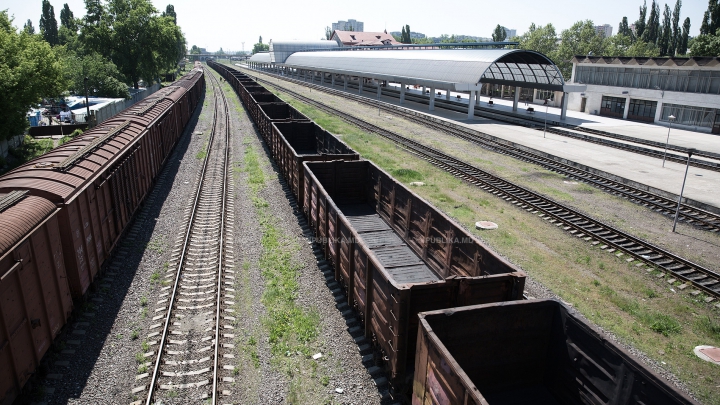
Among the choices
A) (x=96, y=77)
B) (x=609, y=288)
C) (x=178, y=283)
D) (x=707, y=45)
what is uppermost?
(x=707, y=45)

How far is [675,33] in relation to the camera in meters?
85.2

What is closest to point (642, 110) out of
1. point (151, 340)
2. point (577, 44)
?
point (577, 44)

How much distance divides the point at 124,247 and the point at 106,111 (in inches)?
1251

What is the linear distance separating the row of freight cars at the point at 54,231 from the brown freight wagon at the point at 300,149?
5.92m

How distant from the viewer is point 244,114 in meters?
46.1

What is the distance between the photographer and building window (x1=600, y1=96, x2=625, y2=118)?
5005 centimetres

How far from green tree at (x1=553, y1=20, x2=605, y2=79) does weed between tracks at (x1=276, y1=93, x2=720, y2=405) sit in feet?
222

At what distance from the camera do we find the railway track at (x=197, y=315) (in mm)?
8664

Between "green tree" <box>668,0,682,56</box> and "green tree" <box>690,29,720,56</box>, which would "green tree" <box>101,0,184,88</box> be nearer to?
"green tree" <box>690,29,720,56</box>

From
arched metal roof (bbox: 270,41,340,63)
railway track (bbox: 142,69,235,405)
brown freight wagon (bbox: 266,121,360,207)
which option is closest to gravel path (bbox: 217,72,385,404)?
railway track (bbox: 142,69,235,405)

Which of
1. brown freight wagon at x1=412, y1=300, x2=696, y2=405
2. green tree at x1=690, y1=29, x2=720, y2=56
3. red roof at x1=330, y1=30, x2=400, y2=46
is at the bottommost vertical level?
brown freight wagon at x1=412, y1=300, x2=696, y2=405

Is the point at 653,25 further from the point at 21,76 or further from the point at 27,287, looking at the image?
the point at 27,287

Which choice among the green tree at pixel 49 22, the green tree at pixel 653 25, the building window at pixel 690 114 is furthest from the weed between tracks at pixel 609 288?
the green tree at pixel 49 22

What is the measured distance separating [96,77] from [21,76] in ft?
111
